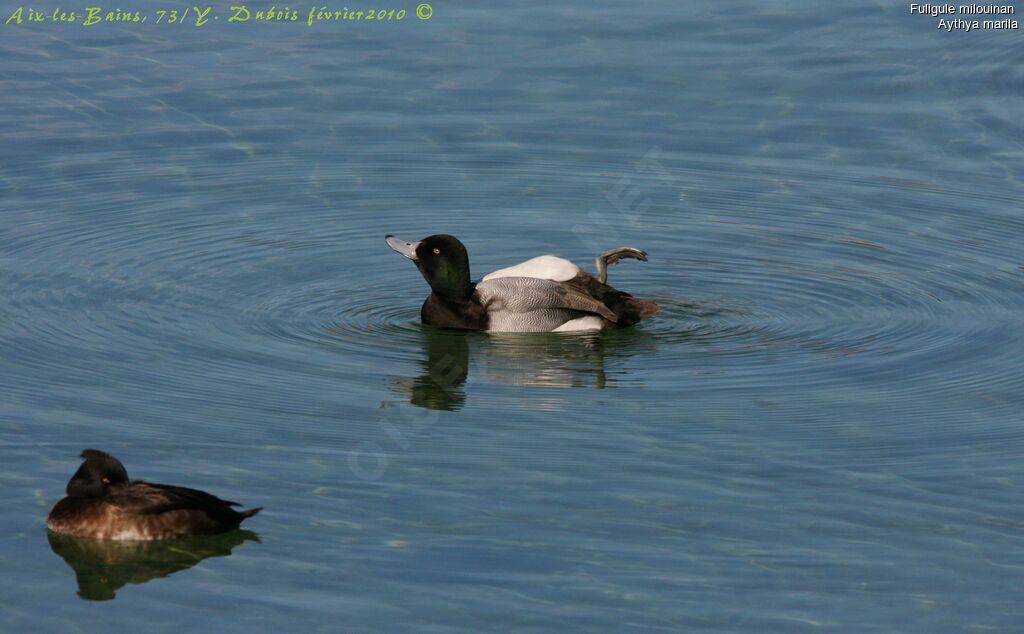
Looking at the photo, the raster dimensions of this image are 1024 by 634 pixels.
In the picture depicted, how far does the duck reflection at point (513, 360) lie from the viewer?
605 inches

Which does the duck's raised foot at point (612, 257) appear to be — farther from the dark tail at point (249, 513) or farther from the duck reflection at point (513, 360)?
the dark tail at point (249, 513)

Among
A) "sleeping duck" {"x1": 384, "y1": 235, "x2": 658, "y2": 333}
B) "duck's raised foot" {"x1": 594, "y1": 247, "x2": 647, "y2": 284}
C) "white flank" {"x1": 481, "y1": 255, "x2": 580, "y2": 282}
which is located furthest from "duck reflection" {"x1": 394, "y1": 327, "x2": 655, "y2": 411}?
"duck's raised foot" {"x1": 594, "y1": 247, "x2": 647, "y2": 284}

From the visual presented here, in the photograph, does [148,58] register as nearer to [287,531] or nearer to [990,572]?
[287,531]

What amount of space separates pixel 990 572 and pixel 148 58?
16764 mm

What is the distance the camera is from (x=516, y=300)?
16891 millimetres

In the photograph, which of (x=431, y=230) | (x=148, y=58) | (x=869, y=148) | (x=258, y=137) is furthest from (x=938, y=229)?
(x=148, y=58)

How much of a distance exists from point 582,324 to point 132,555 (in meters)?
5.90

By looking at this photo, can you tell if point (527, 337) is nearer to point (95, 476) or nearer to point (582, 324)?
point (582, 324)

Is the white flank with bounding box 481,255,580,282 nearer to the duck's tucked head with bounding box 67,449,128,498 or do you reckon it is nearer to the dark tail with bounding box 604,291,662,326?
the dark tail with bounding box 604,291,662,326

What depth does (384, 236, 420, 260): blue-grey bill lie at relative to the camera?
17.1 m

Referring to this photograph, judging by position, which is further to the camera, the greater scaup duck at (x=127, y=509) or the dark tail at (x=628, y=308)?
the dark tail at (x=628, y=308)

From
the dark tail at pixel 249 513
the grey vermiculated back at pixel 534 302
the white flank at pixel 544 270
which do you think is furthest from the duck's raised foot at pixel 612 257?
the dark tail at pixel 249 513

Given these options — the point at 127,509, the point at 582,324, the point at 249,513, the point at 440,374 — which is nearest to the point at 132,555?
the point at 127,509

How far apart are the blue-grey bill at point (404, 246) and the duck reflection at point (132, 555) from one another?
5.40 m
